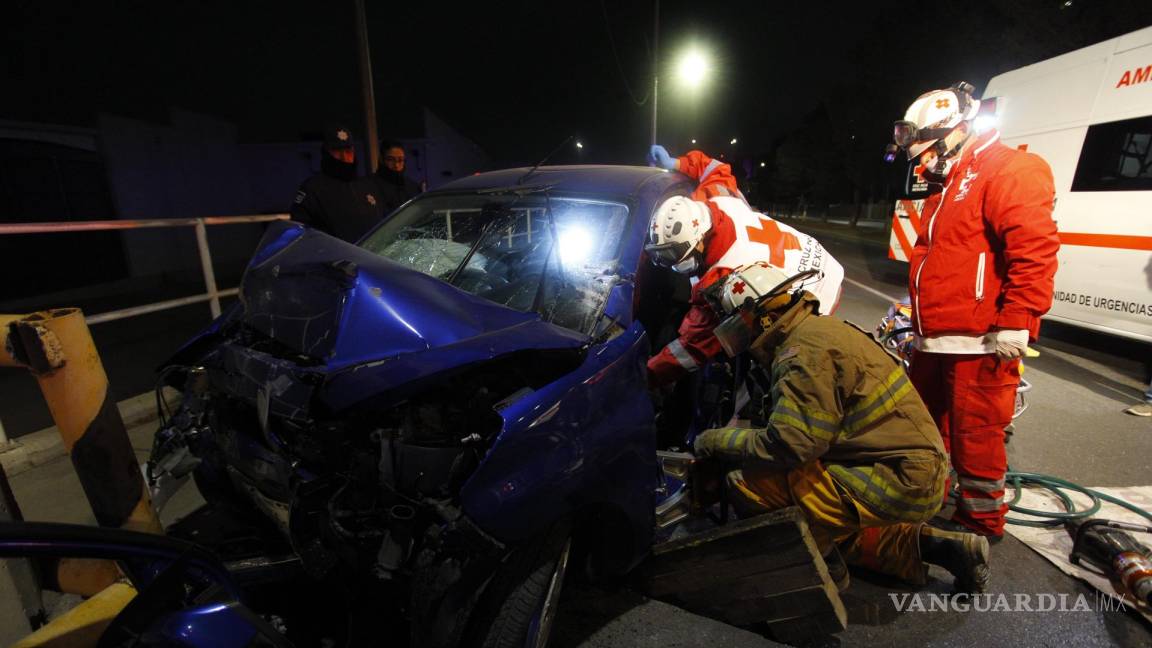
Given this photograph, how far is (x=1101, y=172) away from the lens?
503cm

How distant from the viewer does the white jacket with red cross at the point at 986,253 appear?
7.53ft

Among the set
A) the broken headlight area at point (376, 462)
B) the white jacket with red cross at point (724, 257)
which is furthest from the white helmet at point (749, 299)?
the broken headlight area at point (376, 462)

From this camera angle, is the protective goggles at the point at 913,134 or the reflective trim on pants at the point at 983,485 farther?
the protective goggles at the point at 913,134

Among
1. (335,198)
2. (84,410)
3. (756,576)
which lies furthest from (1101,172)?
(84,410)

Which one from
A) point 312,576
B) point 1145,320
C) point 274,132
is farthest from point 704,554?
point 274,132

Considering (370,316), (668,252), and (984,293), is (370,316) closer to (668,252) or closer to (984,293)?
(668,252)

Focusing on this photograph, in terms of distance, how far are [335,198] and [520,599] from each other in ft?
12.6

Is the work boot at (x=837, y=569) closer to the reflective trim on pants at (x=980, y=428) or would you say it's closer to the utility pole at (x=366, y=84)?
the reflective trim on pants at (x=980, y=428)

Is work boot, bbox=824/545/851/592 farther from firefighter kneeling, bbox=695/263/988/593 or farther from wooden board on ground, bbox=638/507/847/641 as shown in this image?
wooden board on ground, bbox=638/507/847/641

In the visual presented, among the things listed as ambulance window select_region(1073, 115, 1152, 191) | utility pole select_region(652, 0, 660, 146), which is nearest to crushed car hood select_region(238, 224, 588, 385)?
ambulance window select_region(1073, 115, 1152, 191)

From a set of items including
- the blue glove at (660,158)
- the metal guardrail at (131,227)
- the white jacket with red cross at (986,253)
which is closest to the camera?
the white jacket with red cross at (986,253)

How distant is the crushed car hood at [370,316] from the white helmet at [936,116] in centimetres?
219

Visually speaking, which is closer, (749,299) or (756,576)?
(756,576)

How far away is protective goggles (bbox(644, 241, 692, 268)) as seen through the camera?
244 centimetres
